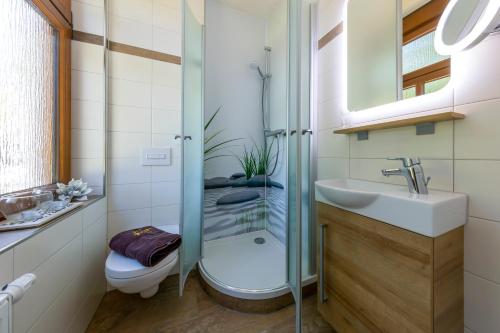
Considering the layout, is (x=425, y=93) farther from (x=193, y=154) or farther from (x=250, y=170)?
(x=250, y=170)

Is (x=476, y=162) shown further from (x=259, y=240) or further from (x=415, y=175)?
(x=259, y=240)

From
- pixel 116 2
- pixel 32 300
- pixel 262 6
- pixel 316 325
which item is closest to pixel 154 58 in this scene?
pixel 116 2

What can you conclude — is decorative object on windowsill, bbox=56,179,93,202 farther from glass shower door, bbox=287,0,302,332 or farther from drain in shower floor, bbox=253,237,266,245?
drain in shower floor, bbox=253,237,266,245

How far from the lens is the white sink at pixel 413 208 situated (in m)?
0.66

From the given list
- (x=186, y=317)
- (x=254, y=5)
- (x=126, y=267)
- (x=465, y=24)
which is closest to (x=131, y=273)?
(x=126, y=267)

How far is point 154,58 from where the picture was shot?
163cm

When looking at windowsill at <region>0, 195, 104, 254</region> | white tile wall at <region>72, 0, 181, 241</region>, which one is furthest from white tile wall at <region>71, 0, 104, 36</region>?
windowsill at <region>0, 195, 104, 254</region>

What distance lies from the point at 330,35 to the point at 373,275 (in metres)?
1.58

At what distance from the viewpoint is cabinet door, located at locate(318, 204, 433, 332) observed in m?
0.69

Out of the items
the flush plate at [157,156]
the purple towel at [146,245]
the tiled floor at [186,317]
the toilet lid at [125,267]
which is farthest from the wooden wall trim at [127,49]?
the tiled floor at [186,317]

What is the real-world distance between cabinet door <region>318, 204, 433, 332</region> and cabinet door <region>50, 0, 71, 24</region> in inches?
82.0

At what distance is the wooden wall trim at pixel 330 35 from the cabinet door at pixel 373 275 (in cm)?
123

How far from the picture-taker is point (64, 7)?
1.29 metres

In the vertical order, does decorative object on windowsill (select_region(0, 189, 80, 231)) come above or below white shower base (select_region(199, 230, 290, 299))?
above
